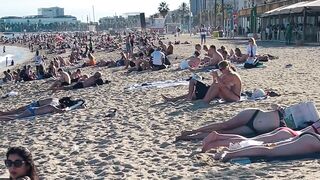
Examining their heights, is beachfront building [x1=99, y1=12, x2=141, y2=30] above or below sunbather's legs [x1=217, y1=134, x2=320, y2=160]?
above

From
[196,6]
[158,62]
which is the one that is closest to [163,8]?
[196,6]

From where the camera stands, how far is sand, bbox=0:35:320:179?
5.52 metres

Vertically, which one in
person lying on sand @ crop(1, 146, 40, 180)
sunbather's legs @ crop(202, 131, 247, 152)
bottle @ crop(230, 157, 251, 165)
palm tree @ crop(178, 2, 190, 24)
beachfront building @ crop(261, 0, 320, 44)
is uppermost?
palm tree @ crop(178, 2, 190, 24)

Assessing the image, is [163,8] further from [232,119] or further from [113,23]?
[232,119]

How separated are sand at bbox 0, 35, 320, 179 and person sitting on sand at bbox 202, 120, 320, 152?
0.21 metres

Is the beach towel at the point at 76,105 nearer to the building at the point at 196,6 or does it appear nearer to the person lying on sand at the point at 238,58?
the person lying on sand at the point at 238,58

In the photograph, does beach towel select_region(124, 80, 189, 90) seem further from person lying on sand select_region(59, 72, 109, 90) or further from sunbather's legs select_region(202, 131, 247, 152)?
sunbather's legs select_region(202, 131, 247, 152)

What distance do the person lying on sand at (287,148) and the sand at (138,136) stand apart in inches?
3.9

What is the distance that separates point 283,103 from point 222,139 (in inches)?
128

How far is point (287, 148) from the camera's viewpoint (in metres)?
5.33

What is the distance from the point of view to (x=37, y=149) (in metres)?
7.52

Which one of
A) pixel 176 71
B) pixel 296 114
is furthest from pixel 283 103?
pixel 176 71

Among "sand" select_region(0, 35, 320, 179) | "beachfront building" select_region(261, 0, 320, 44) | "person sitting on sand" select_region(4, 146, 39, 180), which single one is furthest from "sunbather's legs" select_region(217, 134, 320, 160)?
"beachfront building" select_region(261, 0, 320, 44)

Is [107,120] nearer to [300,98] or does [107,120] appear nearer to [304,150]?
[300,98]
